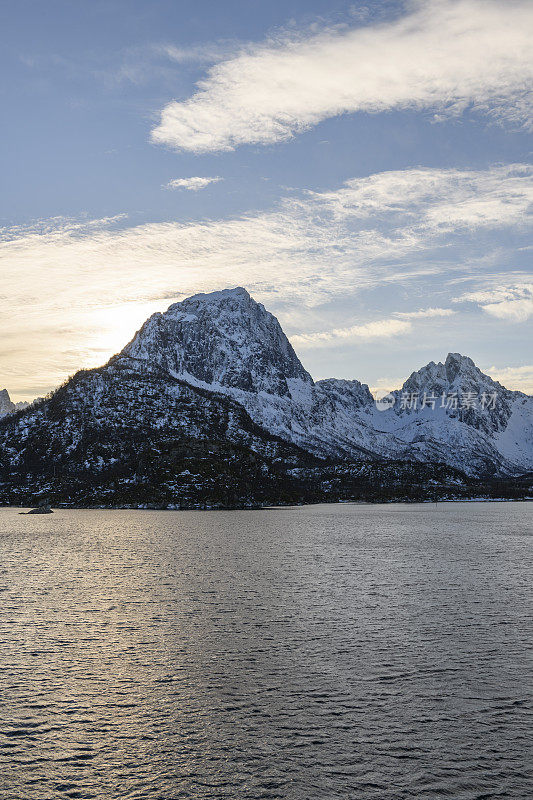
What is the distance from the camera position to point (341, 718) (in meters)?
38.1

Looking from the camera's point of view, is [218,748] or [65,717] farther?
[65,717]

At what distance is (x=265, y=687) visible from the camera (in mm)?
44156

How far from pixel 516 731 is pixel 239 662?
860 inches

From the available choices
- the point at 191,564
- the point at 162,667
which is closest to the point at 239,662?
the point at 162,667

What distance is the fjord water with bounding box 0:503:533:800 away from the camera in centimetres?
3089

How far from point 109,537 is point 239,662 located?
13213 cm

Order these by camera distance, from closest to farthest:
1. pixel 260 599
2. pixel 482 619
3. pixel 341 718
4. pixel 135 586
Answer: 1. pixel 341 718
2. pixel 482 619
3. pixel 260 599
4. pixel 135 586

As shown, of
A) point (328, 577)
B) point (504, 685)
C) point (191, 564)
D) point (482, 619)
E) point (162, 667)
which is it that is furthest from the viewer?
point (191, 564)

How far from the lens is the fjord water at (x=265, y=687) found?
30.9 metres

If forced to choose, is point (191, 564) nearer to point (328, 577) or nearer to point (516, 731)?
point (328, 577)

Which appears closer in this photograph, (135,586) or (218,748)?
(218,748)

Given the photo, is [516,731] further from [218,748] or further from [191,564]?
[191,564]

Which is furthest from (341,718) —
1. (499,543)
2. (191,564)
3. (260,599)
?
(499,543)

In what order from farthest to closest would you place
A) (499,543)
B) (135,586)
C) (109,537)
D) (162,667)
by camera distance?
(109,537)
(499,543)
(135,586)
(162,667)
